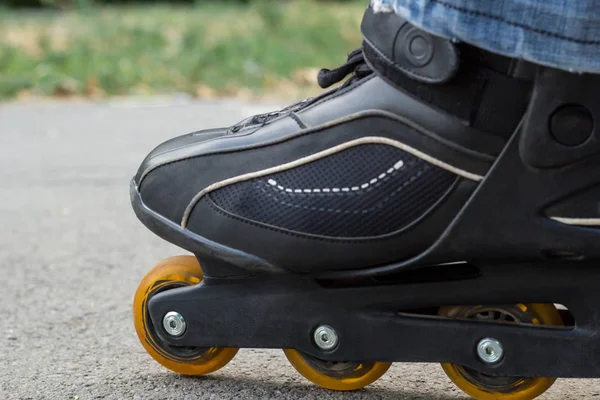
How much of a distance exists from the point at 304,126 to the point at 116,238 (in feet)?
5.33

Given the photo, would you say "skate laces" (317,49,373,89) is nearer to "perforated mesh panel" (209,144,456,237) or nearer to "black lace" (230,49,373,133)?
"black lace" (230,49,373,133)

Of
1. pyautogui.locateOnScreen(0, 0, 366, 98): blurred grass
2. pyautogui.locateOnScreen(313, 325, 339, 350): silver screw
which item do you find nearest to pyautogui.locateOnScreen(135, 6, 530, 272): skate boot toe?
pyautogui.locateOnScreen(313, 325, 339, 350): silver screw

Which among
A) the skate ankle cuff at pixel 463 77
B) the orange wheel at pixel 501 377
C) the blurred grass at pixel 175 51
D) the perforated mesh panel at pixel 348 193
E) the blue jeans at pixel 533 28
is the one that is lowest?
the orange wheel at pixel 501 377

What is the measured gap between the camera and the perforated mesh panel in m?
1.35

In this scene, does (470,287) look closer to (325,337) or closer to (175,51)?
→ (325,337)

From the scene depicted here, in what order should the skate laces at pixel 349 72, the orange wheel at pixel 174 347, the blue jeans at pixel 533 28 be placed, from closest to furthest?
the blue jeans at pixel 533 28, the skate laces at pixel 349 72, the orange wheel at pixel 174 347

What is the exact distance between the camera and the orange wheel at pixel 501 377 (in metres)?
1.42

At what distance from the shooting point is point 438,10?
1252 mm

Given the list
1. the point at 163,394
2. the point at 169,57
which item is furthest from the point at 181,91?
the point at 163,394

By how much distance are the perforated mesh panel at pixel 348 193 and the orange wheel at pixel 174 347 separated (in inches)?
7.4

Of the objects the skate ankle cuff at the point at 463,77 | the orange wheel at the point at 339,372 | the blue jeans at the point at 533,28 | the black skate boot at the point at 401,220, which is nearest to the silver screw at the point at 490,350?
the black skate boot at the point at 401,220

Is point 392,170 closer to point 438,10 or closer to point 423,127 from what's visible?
point 423,127

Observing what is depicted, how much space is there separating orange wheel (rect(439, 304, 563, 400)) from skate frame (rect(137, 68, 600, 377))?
0.09 ft

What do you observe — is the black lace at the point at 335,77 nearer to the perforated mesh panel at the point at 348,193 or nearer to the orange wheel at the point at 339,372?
the perforated mesh panel at the point at 348,193
